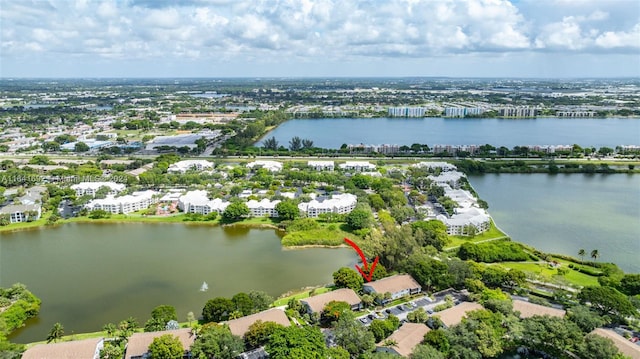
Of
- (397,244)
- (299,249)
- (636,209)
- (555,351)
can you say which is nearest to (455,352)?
(555,351)

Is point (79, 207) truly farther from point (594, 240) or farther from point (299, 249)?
point (594, 240)

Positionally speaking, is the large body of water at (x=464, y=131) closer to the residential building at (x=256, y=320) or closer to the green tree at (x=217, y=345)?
the residential building at (x=256, y=320)

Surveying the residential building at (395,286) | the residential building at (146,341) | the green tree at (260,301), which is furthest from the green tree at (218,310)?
the residential building at (395,286)

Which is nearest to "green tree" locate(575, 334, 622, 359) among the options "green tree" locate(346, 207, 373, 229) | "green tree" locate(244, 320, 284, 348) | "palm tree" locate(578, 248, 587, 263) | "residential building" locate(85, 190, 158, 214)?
"palm tree" locate(578, 248, 587, 263)

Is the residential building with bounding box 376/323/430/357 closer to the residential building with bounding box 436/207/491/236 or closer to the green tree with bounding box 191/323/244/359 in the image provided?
the green tree with bounding box 191/323/244/359

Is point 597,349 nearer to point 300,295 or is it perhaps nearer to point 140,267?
point 300,295
